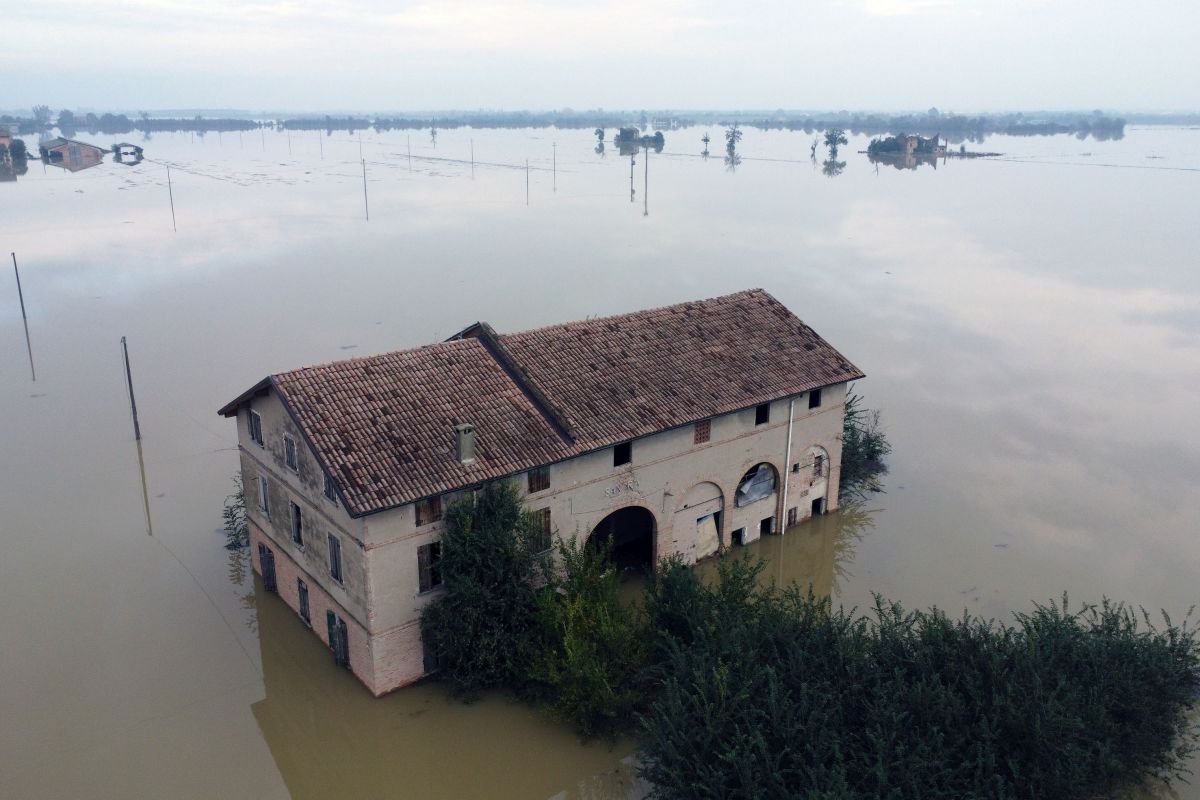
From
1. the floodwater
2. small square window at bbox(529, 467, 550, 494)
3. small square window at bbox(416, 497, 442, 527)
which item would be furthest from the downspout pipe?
small square window at bbox(416, 497, 442, 527)

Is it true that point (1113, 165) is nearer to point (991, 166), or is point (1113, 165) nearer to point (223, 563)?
point (991, 166)

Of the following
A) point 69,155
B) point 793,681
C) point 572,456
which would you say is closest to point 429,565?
point 572,456

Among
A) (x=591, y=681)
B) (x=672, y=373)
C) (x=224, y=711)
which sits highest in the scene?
(x=672, y=373)

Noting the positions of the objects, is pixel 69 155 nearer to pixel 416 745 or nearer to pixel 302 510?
pixel 302 510

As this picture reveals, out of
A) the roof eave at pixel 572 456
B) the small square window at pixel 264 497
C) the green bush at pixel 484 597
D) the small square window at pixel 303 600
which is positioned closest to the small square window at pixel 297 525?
the small square window at pixel 303 600

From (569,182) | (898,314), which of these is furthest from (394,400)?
(569,182)

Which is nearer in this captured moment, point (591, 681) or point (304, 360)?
point (591, 681)
